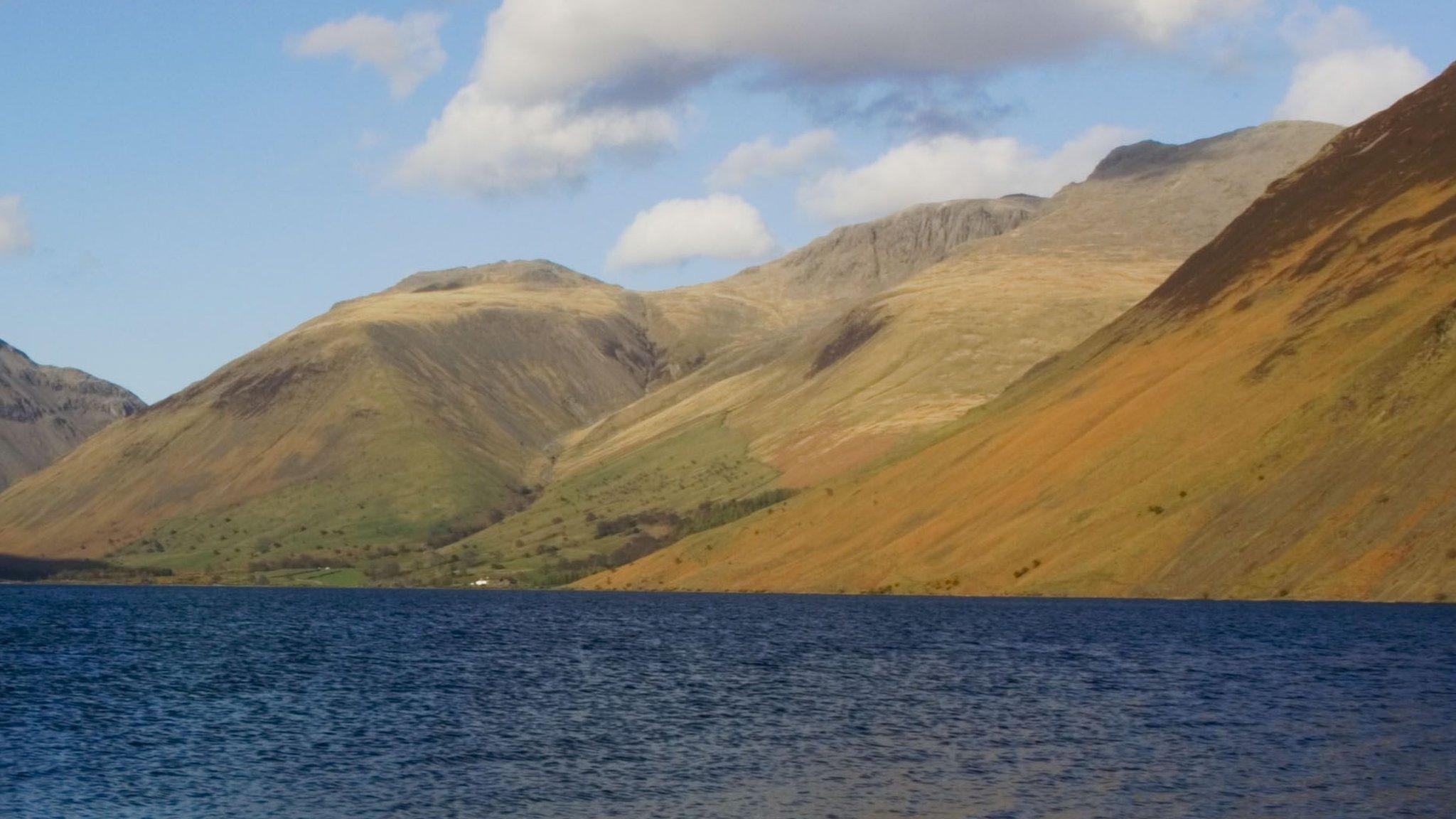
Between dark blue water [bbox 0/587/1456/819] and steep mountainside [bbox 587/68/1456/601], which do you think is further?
steep mountainside [bbox 587/68/1456/601]

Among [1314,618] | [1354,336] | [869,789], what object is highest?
[1354,336]

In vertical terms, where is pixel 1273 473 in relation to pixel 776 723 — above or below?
above

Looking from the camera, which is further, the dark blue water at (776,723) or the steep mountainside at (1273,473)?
the steep mountainside at (1273,473)

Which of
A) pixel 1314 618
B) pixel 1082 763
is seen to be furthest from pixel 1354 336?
pixel 1082 763

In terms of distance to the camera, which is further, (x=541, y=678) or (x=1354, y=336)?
(x=1354, y=336)

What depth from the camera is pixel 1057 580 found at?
161500mm

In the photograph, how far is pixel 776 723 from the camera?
243ft

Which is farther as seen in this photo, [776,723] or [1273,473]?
[1273,473]

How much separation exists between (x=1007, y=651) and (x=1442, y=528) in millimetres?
43558

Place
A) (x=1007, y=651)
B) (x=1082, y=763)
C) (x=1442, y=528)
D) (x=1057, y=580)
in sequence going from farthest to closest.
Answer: (x=1057, y=580), (x=1442, y=528), (x=1007, y=651), (x=1082, y=763)

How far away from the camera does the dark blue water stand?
54.9m

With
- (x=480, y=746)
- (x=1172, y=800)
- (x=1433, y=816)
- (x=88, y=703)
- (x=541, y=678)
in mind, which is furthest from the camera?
(x=541, y=678)

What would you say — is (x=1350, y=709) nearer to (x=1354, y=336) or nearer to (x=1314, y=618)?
(x=1314, y=618)

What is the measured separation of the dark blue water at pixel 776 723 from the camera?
5494cm
